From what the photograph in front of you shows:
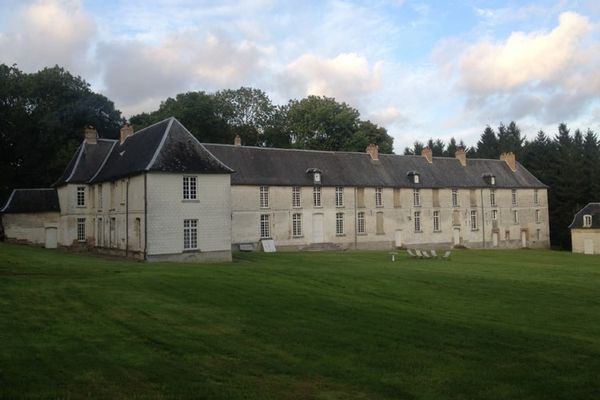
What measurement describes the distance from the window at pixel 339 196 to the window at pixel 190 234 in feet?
54.5

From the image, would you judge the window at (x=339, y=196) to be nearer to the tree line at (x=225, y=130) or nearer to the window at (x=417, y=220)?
the window at (x=417, y=220)

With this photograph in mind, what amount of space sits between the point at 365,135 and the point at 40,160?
3267 centimetres

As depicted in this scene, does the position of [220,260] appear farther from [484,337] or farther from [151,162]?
[484,337]

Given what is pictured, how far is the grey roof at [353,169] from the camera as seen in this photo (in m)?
40.2

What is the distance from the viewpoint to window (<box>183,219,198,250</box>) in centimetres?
2823

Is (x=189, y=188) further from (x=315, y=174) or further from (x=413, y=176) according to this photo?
(x=413, y=176)

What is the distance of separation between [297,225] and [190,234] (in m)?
13.9

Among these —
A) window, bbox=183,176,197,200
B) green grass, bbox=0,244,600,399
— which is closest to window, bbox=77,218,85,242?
window, bbox=183,176,197,200

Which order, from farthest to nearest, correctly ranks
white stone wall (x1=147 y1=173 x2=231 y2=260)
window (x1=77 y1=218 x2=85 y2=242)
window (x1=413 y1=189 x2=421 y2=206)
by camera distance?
window (x1=413 y1=189 x2=421 y2=206)
window (x1=77 y1=218 x2=85 y2=242)
white stone wall (x1=147 y1=173 x2=231 y2=260)

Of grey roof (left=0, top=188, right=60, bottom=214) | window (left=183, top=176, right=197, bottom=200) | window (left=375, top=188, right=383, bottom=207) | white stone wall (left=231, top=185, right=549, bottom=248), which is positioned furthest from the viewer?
window (left=375, top=188, right=383, bottom=207)

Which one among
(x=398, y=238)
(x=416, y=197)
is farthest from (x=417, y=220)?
(x=398, y=238)

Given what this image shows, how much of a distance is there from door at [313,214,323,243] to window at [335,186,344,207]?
183cm

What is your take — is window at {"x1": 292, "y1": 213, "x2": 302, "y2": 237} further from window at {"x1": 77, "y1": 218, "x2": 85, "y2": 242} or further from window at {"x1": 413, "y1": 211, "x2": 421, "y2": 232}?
window at {"x1": 77, "y1": 218, "x2": 85, "y2": 242}

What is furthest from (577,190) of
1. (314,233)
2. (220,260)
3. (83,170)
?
(83,170)
